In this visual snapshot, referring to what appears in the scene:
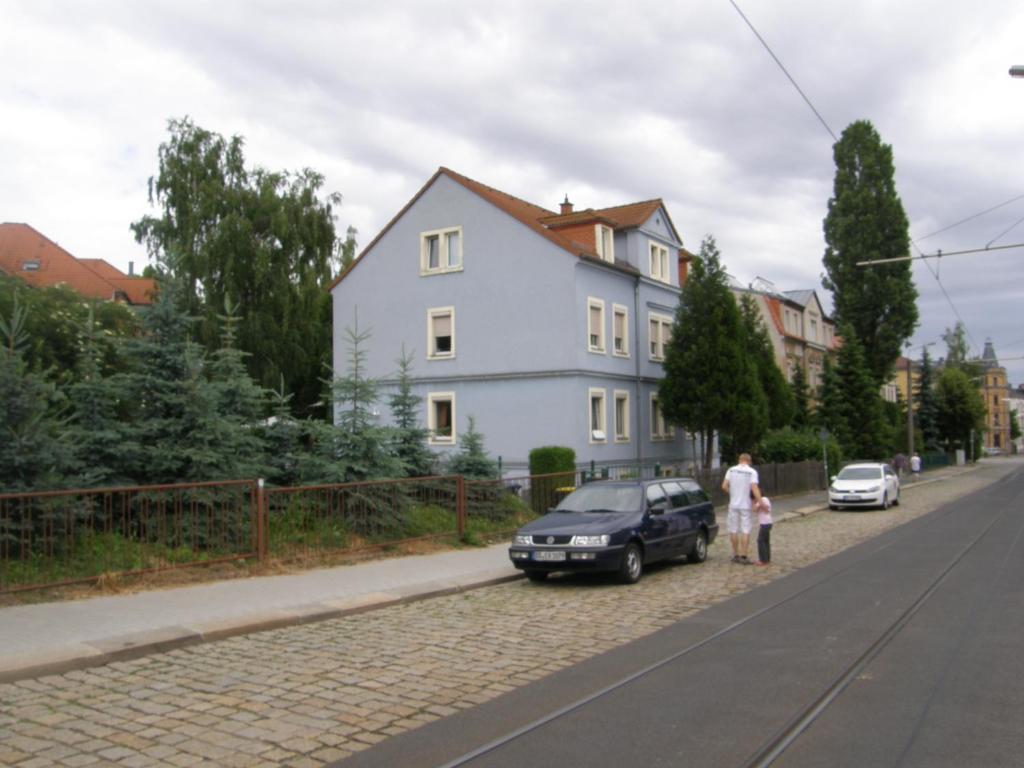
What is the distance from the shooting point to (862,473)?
101 ft

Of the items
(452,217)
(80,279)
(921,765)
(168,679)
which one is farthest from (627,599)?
(80,279)

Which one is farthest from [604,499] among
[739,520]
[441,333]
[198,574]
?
[441,333]

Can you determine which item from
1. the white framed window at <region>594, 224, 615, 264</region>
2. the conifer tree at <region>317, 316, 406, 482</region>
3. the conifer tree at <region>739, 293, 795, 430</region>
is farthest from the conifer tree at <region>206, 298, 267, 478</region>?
the conifer tree at <region>739, 293, 795, 430</region>

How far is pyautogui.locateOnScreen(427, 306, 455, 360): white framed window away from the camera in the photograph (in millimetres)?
34469

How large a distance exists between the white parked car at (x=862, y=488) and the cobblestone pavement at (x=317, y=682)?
18979 millimetres

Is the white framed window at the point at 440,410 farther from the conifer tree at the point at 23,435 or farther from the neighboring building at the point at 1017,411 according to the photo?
the neighboring building at the point at 1017,411

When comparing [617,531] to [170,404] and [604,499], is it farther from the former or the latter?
[170,404]

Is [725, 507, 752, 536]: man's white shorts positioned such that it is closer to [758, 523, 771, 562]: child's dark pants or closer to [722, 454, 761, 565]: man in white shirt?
[722, 454, 761, 565]: man in white shirt

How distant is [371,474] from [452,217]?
19.6 meters

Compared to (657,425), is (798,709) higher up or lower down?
lower down

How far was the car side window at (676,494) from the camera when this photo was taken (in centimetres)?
1526

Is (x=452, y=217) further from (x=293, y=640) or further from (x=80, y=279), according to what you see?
(x=80, y=279)

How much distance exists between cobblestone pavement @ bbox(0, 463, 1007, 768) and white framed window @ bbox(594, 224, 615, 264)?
894 inches

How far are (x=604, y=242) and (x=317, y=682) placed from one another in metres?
28.7
